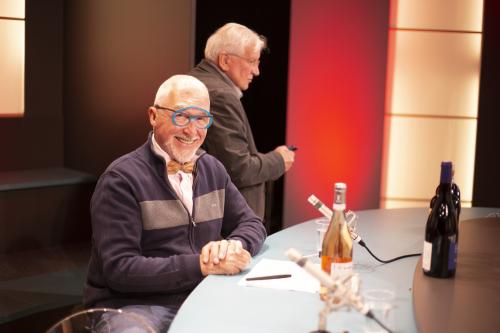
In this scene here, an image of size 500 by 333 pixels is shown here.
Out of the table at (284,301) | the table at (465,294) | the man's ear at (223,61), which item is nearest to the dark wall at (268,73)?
the man's ear at (223,61)

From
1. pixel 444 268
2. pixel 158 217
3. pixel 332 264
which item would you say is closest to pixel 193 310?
pixel 332 264

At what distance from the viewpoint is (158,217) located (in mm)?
2061

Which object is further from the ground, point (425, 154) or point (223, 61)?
point (223, 61)

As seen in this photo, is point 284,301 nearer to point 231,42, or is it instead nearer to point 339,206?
point 339,206

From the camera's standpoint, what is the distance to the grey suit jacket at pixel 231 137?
3.05 metres

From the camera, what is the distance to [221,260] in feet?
6.25

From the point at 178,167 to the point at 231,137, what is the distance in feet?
2.91

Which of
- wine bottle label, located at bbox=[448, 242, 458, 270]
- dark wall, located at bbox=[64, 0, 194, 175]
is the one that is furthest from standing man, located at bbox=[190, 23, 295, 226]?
wine bottle label, located at bbox=[448, 242, 458, 270]

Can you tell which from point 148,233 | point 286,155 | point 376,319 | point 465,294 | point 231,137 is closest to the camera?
point 376,319

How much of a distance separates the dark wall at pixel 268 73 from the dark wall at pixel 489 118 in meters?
1.31

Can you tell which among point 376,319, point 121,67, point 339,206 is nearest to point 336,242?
point 339,206

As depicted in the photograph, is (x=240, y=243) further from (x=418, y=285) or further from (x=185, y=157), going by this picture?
(x=418, y=285)

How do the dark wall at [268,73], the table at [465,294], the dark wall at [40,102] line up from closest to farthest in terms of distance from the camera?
the table at [465,294], the dark wall at [40,102], the dark wall at [268,73]

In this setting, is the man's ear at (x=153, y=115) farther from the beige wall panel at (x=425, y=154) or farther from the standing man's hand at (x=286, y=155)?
the beige wall panel at (x=425, y=154)
